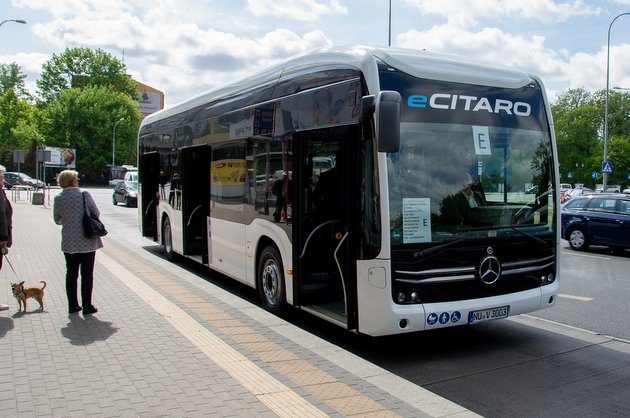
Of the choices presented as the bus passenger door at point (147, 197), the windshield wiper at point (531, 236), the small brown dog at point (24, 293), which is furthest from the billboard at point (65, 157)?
the windshield wiper at point (531, 236)

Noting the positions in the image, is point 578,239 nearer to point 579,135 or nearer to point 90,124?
point 90,124

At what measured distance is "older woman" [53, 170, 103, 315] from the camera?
6.88m

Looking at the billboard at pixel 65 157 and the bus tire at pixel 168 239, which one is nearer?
the bus tire at pixel 168 239

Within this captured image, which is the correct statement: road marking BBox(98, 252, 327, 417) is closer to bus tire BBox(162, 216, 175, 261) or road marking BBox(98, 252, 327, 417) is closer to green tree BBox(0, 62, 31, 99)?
bus tire BBox(162, 216, 175, 261)

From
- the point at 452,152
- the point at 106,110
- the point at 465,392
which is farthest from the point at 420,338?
the point at 106,110

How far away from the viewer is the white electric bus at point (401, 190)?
5449mm

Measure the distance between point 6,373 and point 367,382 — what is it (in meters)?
3.00

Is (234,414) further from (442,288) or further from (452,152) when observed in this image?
(452,152)

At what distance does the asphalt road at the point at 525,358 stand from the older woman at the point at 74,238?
96.5 inches

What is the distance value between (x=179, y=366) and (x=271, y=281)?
251cm

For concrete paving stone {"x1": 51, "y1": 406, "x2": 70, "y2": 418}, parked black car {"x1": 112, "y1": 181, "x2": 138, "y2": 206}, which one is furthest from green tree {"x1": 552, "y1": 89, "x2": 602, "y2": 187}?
concrete paving stone {"x1": 51, "y1": 406, "x2": 70, "y2": 418}

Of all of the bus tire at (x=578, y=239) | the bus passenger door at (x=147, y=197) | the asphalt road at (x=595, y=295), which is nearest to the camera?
the asphalt road at (x=595, y=295)

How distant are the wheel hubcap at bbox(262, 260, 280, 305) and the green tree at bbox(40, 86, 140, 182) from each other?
2415 inches

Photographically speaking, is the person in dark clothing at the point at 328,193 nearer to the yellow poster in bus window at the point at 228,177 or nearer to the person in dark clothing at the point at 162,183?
the yellow poster in bus window at the point at 228,177
